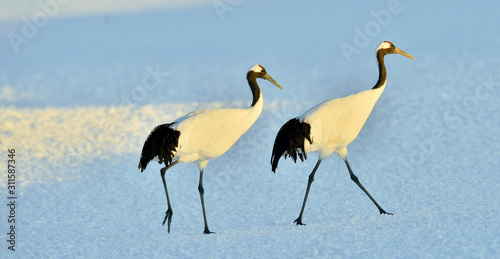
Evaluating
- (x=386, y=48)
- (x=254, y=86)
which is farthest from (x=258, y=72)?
(x=386, y=48)

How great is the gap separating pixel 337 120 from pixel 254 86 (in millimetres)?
1105

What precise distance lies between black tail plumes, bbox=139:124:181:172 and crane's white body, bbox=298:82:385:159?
1.53 m

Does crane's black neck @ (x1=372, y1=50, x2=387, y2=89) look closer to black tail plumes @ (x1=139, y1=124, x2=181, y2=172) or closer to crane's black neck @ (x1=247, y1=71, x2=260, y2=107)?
crane's black neck @ (x1=247, y1=71, x2=260, y2=107)

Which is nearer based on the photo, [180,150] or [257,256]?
[257,256]

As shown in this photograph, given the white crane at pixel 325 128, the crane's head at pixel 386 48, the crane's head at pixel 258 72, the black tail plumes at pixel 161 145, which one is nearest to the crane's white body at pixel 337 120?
the white crane at pixel 325 128

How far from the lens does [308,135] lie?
27.4 ft

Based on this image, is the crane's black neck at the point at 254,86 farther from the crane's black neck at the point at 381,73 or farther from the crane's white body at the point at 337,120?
the crane's black neck at the point at 381,73

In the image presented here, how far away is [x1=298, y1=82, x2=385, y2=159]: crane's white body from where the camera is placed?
8.38 meters

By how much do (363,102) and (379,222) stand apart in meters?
1.45

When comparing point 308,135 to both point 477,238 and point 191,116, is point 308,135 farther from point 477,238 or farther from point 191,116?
point 477,238

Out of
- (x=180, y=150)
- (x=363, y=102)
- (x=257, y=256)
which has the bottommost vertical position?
(x=257, y=256)

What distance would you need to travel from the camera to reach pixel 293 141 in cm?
838

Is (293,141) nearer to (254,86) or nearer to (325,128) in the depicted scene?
(325,128)

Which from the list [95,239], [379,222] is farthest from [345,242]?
[95,239]
